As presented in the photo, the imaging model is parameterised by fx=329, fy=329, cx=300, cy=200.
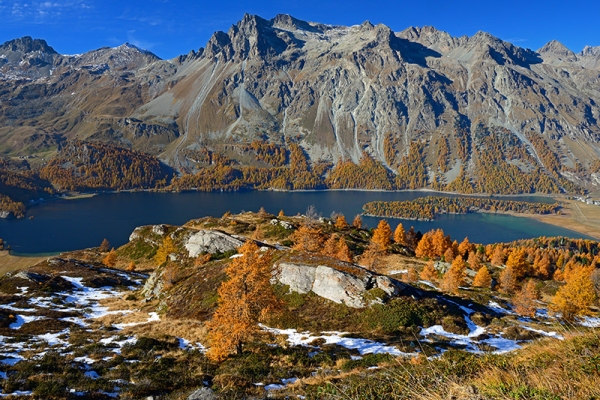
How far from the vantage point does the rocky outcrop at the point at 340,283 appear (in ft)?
121

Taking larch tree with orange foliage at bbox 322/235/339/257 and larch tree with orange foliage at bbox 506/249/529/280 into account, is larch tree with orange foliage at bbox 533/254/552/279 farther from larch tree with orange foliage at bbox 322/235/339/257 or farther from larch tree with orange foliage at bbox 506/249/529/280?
larch tree with orange foliage at bbox 322/235/339/257

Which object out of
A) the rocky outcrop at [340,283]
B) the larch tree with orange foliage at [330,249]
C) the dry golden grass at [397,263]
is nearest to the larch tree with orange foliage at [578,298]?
the dry golden grass at [397,263]

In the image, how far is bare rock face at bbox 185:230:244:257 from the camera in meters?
64.2

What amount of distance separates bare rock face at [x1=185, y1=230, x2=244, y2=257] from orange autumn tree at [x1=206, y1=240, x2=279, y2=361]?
121ft

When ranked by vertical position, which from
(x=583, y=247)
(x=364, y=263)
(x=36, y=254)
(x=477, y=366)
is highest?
(x=477, y=366)

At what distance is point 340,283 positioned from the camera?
1481 inches

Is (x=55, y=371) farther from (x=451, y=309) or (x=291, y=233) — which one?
(x=291, y=233)

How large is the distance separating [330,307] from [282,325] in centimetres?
583

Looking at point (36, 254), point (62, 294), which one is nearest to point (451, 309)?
point (62, 294)

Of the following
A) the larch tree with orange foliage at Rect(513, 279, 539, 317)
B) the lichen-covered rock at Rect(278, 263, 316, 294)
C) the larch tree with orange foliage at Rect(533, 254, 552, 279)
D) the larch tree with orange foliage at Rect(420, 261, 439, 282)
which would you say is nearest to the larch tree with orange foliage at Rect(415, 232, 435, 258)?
the larch tree with orange foliage at Rect(420, 261, 439, 282)

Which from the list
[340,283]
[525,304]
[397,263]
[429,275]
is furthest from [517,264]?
[340,283]

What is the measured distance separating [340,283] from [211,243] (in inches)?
1392

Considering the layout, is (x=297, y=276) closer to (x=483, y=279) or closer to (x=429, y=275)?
(x=429, y=275)

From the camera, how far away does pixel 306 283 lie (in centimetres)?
3934
